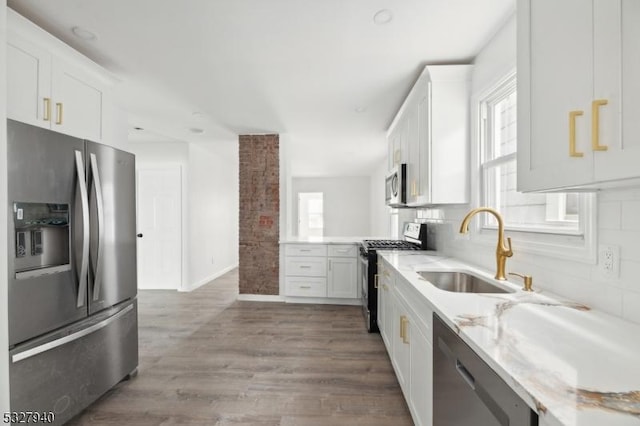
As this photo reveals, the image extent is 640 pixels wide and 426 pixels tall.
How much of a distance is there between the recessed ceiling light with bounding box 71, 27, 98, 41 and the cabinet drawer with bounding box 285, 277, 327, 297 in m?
3.33

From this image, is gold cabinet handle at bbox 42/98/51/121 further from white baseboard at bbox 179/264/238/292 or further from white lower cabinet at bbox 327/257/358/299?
white baseboard at bbox 179/264/238/292

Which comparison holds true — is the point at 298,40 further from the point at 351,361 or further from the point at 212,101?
the point at 351,361

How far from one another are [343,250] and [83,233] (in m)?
3.01

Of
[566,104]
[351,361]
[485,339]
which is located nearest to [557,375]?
[485,339]

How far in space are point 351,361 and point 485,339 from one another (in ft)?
6.04

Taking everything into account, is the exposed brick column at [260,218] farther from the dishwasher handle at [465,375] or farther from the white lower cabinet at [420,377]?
the dishwasher handle at [465,375]

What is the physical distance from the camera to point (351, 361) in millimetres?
2457

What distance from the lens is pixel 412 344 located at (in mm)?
1633

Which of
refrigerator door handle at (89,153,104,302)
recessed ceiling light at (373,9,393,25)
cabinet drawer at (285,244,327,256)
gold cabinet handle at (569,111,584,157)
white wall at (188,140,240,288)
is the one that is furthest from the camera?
white wall at (188,140,240,288)

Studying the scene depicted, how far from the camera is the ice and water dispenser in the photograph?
1.41m

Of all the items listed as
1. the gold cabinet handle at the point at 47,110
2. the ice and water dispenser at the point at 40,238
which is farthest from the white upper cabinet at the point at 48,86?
the ice and water dispenser at the point at 40,238

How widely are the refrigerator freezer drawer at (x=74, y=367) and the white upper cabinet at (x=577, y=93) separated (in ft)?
8.17

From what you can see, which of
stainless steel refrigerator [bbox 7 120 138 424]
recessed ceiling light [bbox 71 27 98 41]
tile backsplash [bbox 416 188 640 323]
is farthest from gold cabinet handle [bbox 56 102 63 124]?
tile backsplash [bbox 416 188 640 323]

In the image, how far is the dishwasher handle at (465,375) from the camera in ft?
3.02
